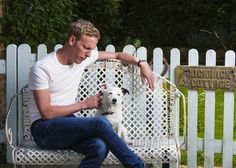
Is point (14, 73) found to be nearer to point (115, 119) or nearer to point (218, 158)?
point (115, 119)

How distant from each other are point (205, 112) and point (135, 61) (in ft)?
3.20

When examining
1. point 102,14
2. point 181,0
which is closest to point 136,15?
point 181,0

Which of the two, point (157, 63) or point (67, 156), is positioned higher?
point (157, 63)

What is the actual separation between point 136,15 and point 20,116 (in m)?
12.2

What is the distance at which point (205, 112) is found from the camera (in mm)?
5355

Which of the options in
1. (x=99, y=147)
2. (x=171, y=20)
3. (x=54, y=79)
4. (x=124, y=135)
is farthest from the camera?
(x=171, y=20)

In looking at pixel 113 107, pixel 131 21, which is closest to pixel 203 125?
pixel 113 107

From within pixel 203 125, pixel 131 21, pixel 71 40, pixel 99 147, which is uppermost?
pixel 131 21

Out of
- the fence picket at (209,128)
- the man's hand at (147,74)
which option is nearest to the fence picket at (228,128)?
the fence picket at (209,128)

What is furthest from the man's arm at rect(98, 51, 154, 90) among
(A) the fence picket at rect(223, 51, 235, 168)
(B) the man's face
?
(A) the fence picket at rect(223, 51, 235, 168)

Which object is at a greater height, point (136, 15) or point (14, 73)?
point (136, 15)

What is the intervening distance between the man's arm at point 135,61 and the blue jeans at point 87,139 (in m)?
0.70

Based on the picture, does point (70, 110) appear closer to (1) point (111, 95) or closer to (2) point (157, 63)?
(1) point (111, 95)

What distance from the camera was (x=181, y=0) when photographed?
16.9 metres
